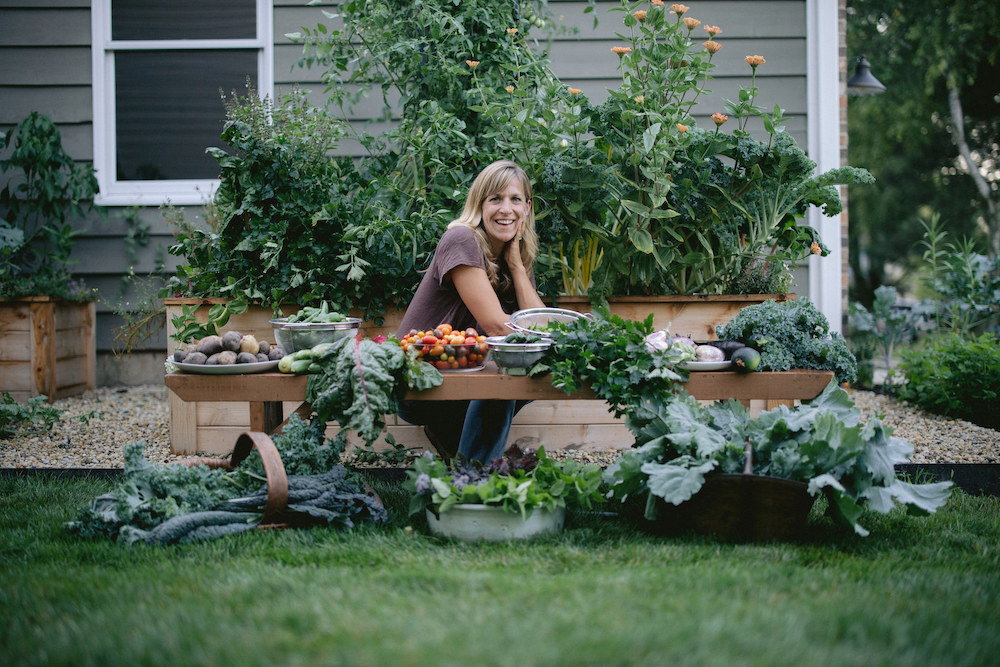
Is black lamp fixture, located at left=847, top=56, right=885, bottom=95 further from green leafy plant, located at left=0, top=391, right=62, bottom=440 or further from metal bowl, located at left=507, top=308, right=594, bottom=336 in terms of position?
green leafy plant, located at left=0, top=391, right=62, bottom=440

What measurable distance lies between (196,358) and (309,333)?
0.39 meters

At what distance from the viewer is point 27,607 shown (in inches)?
73.0

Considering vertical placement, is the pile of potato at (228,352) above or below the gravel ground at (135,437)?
above

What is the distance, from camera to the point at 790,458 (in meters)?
2.29

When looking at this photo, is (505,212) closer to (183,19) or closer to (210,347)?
(210,347)

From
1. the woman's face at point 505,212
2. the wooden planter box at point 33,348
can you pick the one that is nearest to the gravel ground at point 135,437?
the wooden planter box at point 33,348

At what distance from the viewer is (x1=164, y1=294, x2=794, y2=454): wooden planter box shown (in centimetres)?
346

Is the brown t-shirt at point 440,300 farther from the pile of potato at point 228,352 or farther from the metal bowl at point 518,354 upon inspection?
the pile of potato at point 228,352

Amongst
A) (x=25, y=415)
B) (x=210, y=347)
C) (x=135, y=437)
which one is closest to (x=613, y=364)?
(x=210, y=347)

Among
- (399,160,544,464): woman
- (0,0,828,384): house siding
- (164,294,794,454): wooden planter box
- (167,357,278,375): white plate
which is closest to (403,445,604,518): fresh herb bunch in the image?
(399,160,544,464): woman

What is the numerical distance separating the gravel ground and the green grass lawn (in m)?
0.95

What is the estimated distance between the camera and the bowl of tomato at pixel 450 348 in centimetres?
254

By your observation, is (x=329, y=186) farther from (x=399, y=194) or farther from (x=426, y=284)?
(x=426, y=284)

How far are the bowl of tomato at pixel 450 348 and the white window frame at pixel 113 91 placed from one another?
9.76ft
